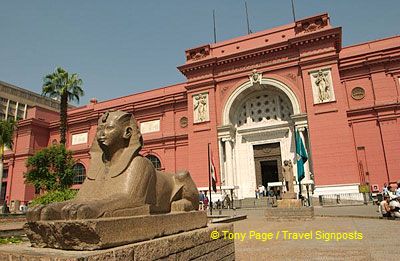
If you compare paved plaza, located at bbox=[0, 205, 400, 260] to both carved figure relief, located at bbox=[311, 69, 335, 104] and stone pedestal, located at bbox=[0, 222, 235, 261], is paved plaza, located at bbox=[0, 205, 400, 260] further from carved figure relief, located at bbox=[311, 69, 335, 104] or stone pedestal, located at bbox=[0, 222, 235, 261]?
carved figure relief, located at bbox=[311, 69, 335, 104]

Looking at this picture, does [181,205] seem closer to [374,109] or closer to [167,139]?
[374,109]

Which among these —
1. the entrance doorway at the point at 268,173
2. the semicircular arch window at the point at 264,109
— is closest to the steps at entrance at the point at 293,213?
the semicircular arch window at the point at 264,109

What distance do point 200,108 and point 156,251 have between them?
18.8 meters

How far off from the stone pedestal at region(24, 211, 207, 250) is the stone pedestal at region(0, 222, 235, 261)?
0.21ft

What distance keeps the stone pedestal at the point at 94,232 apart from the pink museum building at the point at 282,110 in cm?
1578

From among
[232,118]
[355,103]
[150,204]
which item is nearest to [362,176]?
[355,103]

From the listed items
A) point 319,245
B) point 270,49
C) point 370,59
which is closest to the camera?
point 319,245

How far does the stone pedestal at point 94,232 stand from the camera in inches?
90.5

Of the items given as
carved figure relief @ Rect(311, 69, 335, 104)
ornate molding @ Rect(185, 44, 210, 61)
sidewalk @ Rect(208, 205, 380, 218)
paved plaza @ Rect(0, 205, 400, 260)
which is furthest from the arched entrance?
paved plaza @ Rect(0, 205, 400, 260)

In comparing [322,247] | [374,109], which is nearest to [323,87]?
[374,109]

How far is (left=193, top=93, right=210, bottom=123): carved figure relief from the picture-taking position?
21141 mm

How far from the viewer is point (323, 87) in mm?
Answer: 17969

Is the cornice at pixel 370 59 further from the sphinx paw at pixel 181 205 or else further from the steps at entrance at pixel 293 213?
the sphinx paw at pixel 181 205

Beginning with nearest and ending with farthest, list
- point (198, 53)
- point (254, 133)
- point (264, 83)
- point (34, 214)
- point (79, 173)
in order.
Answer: point (34, 214) → point (264, 83) → point (254, 133) → point (198, 53) → point (79, 173)
